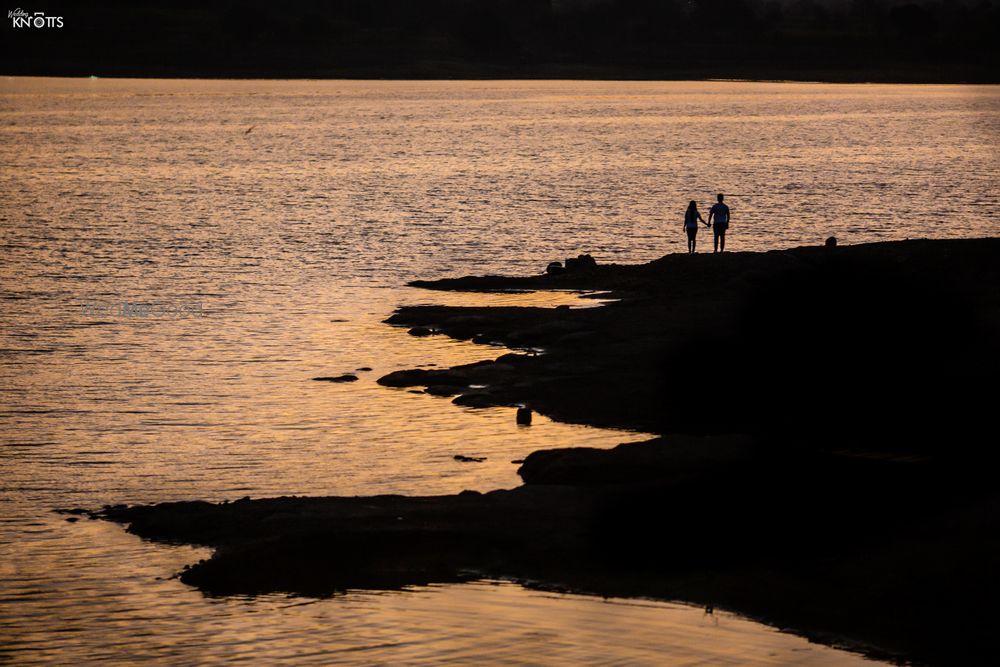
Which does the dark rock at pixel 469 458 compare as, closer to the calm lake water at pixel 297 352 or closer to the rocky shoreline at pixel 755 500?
the calm lake water at pixel 297 352

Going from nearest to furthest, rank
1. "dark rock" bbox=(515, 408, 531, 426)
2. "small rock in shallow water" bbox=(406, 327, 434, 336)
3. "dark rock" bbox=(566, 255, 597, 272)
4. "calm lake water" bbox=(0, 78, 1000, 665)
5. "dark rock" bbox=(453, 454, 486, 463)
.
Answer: "calm lake water" bbox=(0, 78, 1000, 665) → "dark rock" bbox=(453, 454, 486, 463) → "dark rock" bbox=(515, 408, 531, 426) → "small rock in shallow water" bbox=(406, 327, 434, 336) → "dark rock" bbox=(566, 255, 597, 272)

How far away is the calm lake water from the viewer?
21.2 meters

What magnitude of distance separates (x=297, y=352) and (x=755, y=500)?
67.0 feet

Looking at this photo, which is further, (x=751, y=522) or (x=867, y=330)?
(x=867, y=330)

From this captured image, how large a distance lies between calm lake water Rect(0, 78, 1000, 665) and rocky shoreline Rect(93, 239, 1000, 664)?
29.9 inches

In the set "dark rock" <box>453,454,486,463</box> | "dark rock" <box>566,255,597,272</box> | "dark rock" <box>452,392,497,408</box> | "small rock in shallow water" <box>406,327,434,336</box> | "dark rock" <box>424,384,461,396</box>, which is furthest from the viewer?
"dark rock" <box>566,255,597,272</box>

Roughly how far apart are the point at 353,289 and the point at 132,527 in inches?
1175

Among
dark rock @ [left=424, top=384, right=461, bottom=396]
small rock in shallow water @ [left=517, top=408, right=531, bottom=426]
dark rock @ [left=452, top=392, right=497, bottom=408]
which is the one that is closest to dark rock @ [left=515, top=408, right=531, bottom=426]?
small rock in shallow water @ [left=517, top=408, right=531, bottom=426]

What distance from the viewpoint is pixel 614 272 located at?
52.0 metres

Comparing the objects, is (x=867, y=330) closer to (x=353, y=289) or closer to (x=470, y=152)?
(x=353, y=289)

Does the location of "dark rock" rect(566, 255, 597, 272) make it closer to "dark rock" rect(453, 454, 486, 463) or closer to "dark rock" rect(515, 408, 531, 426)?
"dark rock" rect(515, 408, 531, 426)

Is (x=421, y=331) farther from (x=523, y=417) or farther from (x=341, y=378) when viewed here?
(x=523, y=417)

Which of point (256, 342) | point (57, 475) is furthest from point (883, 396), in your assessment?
point (256, 342)

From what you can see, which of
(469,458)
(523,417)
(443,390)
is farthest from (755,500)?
(443,390)
